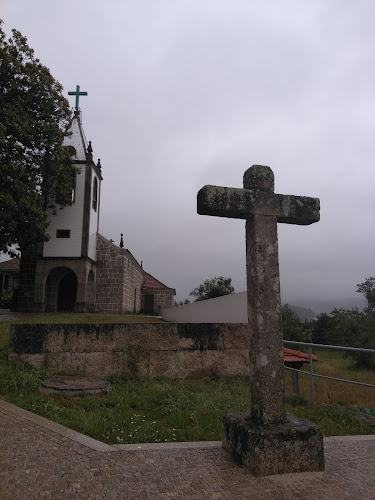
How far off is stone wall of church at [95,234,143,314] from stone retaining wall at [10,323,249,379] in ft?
56.3

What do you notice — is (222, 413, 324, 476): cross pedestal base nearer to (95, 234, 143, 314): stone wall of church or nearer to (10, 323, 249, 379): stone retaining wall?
(10, 323, 249, 379): stone retaining wall

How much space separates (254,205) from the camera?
353cm

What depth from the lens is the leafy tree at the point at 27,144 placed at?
695 inches

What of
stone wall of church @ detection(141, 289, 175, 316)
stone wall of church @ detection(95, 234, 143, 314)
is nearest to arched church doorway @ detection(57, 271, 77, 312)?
stone wall of church @ detection(95, 234, 143, 314)

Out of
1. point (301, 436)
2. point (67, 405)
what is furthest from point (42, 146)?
point (301, 436)

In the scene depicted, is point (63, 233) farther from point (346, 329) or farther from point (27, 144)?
point (346, 329)

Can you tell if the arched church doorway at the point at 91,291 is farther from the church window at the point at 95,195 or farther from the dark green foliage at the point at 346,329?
the dark green foliage at the point at 346,329

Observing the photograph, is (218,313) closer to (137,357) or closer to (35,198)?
(137,357)

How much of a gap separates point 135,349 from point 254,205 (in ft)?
14.4

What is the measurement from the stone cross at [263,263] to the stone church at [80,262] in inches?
768

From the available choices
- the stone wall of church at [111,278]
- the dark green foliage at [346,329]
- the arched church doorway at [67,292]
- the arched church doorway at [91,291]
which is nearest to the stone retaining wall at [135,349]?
the dark green foliage at [346,329]

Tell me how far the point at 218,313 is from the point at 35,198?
12071mm

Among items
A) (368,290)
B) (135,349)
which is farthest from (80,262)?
(368,290)

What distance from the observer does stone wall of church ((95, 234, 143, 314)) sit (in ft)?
78.5
